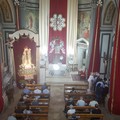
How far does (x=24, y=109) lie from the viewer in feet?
27.3

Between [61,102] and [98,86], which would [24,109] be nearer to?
[61,102]

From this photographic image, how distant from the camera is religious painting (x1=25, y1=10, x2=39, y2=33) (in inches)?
618

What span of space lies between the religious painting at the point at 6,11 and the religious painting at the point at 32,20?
2365 millimetres

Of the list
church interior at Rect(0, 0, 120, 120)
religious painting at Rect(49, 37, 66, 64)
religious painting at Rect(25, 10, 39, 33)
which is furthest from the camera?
religious painting at Rect(49, 37, 66, 64)

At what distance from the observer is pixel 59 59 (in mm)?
16922

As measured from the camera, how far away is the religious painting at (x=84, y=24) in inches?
619

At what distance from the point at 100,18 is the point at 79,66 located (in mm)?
5772

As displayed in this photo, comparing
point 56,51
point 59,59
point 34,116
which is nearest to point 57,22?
point 56,51

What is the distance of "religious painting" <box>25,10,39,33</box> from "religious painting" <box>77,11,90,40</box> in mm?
3710

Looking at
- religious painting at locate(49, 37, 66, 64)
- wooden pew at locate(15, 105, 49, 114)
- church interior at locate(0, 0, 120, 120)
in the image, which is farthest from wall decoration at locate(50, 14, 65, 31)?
wooden pew at locate(15, 105, 49, 114)

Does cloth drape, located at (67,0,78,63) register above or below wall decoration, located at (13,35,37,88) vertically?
above

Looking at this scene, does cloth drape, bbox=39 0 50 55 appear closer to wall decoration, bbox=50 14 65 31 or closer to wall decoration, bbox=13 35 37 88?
wall decoration, bbox=50 14 65 31

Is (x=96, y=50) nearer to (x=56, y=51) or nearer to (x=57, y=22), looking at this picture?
(x=56, y=51)

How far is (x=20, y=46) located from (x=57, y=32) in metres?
5.63
